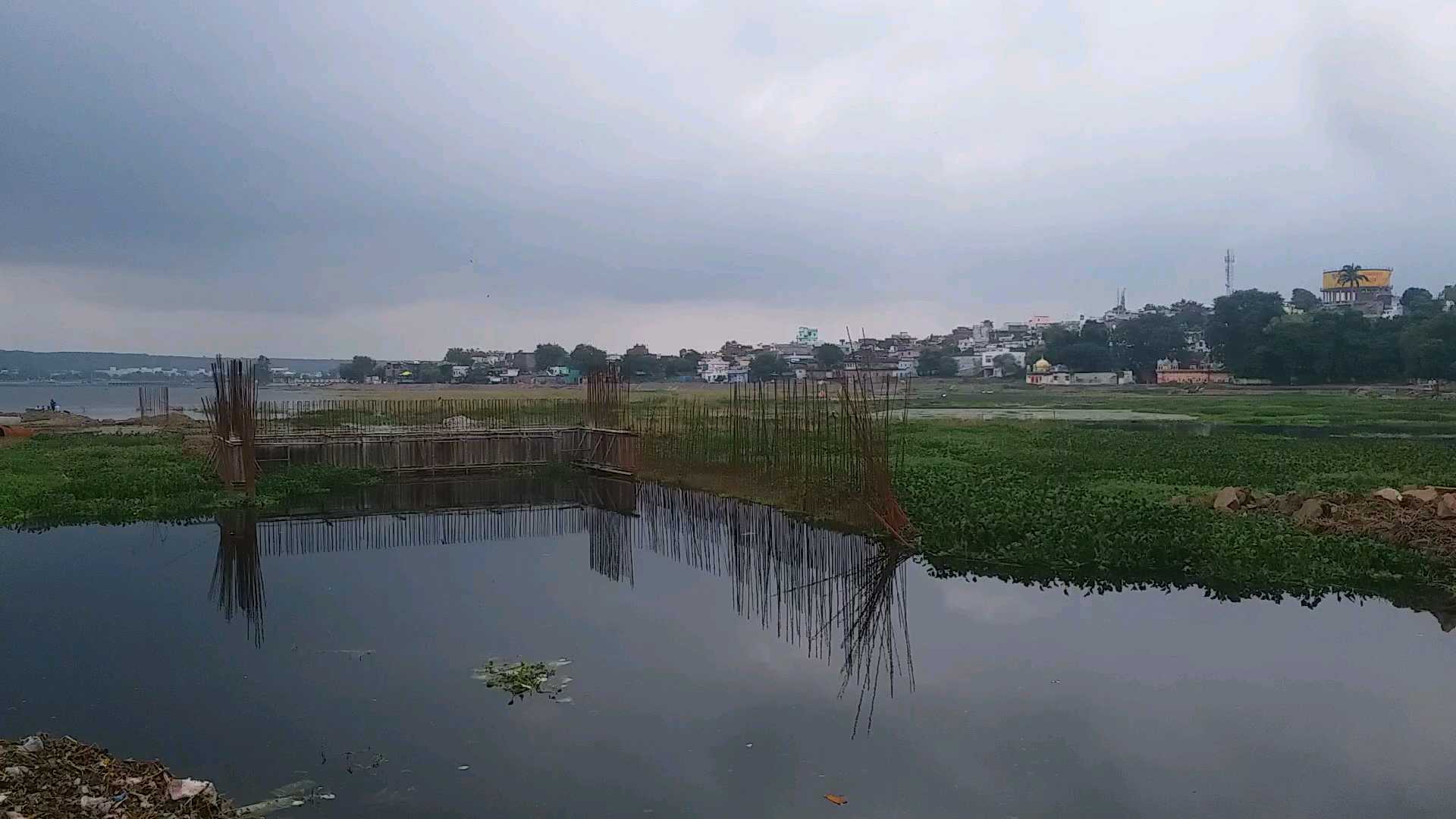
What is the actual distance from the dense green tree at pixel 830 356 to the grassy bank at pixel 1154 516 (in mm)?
53549

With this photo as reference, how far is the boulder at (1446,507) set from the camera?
10.7 m

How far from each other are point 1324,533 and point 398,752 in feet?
32.0

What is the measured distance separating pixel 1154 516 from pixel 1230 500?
1.53 meters

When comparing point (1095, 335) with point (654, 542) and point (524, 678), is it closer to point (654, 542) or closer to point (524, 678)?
point (654, 542)

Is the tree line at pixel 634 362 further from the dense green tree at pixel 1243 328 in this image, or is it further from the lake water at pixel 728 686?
the lake water at pixel 728 686

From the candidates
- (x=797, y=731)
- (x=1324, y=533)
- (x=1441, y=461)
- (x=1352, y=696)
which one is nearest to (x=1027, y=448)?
(x=1441, y=461)

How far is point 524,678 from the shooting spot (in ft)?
23.2

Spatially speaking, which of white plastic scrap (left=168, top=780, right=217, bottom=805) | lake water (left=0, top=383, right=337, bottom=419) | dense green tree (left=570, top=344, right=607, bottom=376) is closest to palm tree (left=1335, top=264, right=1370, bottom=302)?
dense green tree (left=570, top=344, right=607, bottom=376)

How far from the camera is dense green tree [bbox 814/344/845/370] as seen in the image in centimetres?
7469

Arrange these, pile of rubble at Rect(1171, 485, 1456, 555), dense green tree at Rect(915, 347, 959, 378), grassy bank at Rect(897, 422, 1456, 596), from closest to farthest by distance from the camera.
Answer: grassy bank at Rect(897, 422, 1456, 596), pile of rubble at Rect(1171, 485, 1456, 555), dense green tree at Rect(915, 347, 959, 378)

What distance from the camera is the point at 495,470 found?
1936cm

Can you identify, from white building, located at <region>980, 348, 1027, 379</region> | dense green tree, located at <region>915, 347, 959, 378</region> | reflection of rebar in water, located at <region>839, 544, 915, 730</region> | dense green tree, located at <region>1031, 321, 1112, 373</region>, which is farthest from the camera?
dense green tree, located at <region>915, 347, 959, 378</region>

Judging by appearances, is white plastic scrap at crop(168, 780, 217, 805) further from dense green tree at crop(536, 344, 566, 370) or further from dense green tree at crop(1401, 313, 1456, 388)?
dense green tree at crop(536, 344, 566, 370)

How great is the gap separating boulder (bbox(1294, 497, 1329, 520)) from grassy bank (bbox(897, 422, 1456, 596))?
0.26 m
